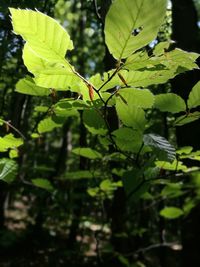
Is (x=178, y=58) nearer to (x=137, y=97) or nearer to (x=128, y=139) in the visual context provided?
(x=137, y=97)

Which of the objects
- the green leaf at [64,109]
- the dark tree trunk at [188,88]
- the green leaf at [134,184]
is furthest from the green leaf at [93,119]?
the dark tree trunk at [188,88]

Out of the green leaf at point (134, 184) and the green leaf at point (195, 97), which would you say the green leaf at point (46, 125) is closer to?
the green leaf at point (134, 184)

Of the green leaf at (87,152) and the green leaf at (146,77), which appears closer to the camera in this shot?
the green leaf at (146,77)

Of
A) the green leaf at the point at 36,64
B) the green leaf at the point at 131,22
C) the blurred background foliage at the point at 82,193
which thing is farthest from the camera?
the blurred background foliage at the point at 82,193

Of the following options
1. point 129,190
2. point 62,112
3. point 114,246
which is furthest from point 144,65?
point 114,246

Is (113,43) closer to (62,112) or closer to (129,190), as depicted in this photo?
(62,112)

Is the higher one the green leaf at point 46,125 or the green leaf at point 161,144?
the green leaf at point 46,125
